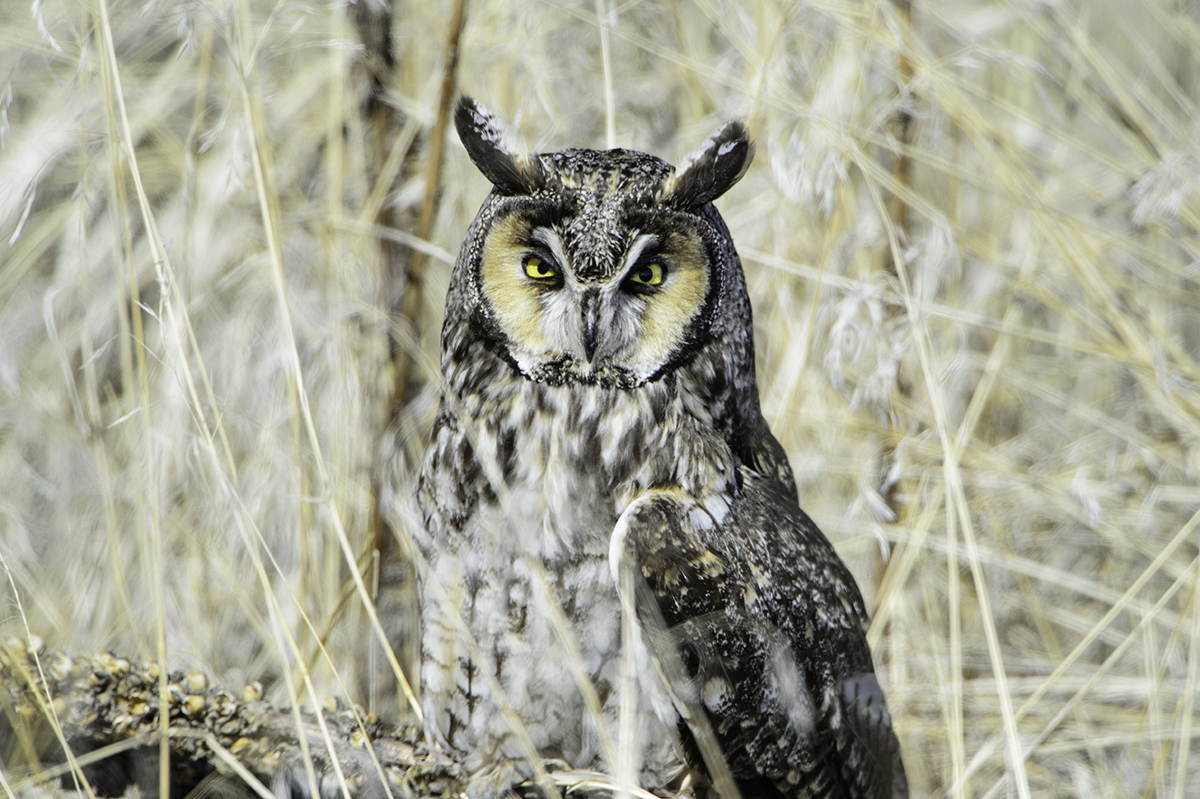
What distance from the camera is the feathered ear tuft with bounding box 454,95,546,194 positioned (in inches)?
49.2

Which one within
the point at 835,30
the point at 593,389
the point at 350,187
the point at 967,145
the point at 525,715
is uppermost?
the point at 835,30

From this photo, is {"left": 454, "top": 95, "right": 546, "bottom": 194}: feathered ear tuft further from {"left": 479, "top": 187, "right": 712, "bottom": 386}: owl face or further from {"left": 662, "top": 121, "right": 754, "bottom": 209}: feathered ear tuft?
{"left": 662, "top": 121, "right": 754, "bottom": 209}: feathered ear tuft

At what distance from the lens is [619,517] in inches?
50.5

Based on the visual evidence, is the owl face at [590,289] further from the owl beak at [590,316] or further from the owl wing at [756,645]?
the owl wing at [756,645]

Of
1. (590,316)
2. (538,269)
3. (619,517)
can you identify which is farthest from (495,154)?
(619,517)

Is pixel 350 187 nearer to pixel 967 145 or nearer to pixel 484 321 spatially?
pixel 484 321

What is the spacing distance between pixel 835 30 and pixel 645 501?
4.52ft

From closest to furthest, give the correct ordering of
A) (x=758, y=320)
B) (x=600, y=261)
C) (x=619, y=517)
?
(x=600, y=261), (x=619, y=517), (x=758, y=320)

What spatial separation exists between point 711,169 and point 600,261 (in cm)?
22

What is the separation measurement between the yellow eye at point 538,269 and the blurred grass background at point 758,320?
1.22 feet

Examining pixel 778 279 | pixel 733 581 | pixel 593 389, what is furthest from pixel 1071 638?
pixel 593 389

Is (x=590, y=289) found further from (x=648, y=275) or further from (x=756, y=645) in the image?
(x=756, y=645)

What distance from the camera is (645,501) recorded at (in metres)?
1.26

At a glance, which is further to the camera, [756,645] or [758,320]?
[758,320]
